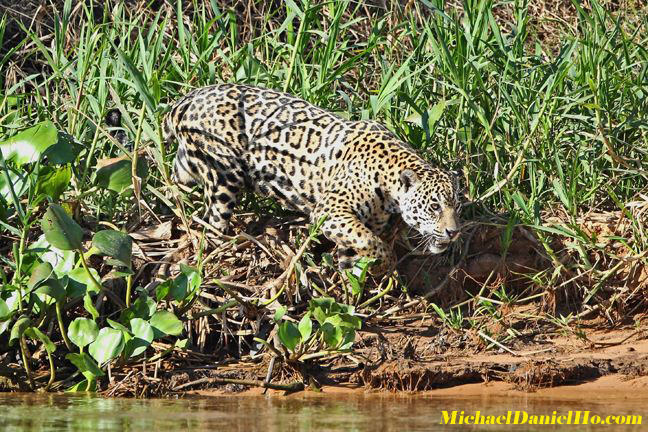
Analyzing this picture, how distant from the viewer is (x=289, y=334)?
6668 millimetres

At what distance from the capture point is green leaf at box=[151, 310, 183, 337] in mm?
6727

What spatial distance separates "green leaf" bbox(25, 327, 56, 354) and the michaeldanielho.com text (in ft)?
6.98

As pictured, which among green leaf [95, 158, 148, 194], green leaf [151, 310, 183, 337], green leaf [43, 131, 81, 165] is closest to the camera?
green leaf [151, 310, 183, 337]

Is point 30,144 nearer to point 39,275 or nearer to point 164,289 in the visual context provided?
point 39,275

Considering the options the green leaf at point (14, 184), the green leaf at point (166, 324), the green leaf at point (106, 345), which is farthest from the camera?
the green leaf at point (14, 184)

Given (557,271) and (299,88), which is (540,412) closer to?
(557,271)

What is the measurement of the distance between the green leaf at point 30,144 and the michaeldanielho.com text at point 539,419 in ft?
9.29

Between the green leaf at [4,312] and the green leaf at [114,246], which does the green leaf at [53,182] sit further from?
the green leaf at [4,312]

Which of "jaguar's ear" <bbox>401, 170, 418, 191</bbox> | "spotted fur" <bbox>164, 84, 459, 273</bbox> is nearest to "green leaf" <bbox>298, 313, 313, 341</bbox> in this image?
"spotted fur" <bbox>164, 84, 459, 273</bbox>

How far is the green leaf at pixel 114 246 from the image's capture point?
21.7ft

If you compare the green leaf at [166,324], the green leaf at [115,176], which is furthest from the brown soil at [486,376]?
the green leaf at [115,176]

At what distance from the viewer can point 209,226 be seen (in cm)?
780

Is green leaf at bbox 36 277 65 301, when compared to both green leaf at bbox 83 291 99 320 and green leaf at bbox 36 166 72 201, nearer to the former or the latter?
green leaf at bbox 83 291 99 320

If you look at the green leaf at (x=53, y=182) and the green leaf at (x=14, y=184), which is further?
the green leaf at (x=14, y=184)
